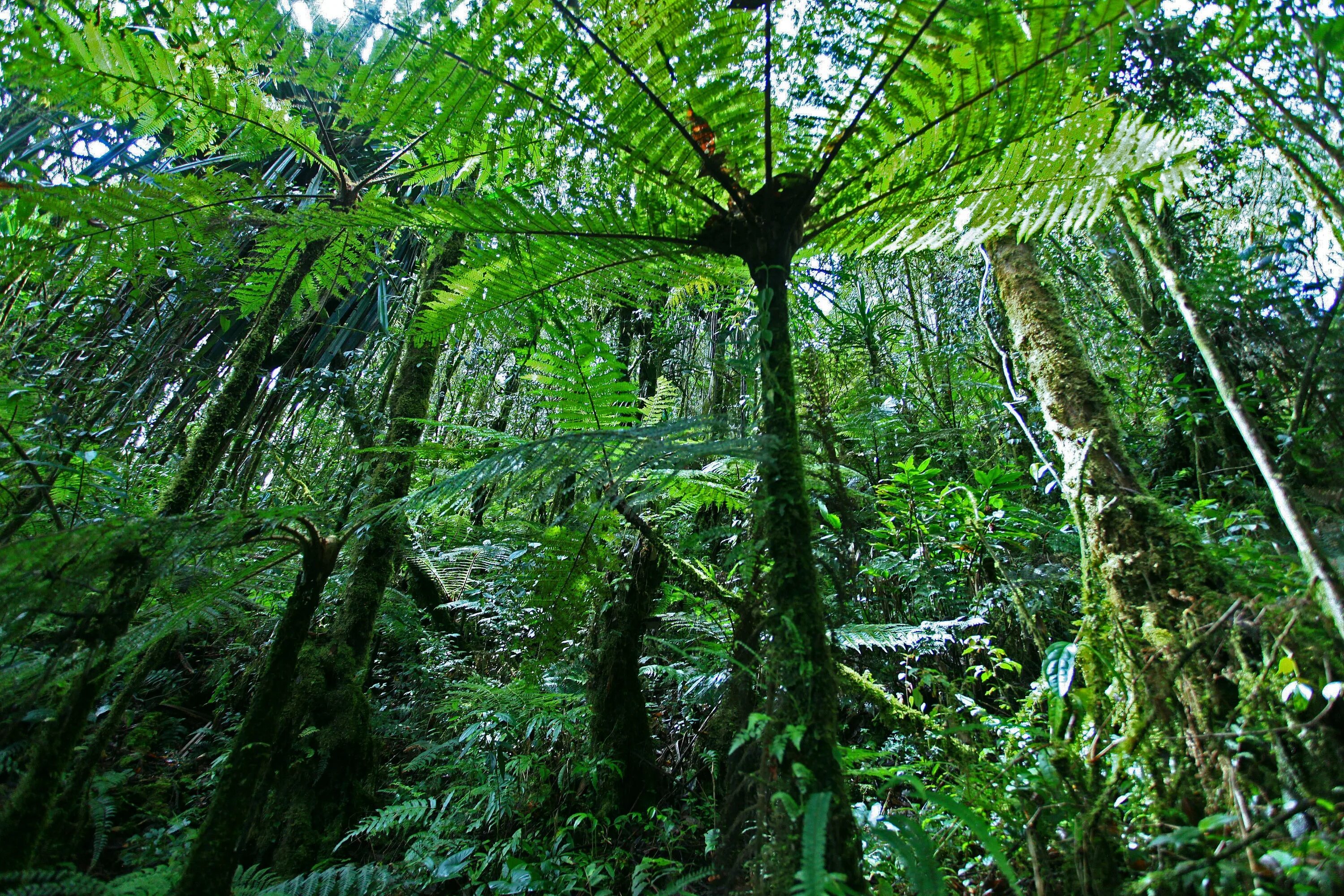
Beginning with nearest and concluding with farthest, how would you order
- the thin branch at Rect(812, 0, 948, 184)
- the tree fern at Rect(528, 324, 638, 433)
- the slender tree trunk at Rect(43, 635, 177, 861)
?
the thin branch at Rect(812, 0, 948, 184) < the slender tree trunk at Rect(43, 635, 177, 861) < the tree fern at Rect(528, 324, 638, 433)

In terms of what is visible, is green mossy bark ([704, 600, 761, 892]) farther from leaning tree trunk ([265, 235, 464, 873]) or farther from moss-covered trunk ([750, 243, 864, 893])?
leaning tree trunk ([265, 235, 464, 873])

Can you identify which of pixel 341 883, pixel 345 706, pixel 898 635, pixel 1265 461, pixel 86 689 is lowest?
pixel 341 883

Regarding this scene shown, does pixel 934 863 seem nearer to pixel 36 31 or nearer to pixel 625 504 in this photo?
pixel 625 504

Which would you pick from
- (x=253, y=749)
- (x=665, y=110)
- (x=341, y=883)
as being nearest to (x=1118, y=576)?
(x=665, y=110)

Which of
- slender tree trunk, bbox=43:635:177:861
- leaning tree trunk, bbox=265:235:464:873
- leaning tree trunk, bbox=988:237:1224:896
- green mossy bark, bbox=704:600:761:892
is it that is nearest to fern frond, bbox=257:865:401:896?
leaning tree trunk, bbox=265:235:464:873

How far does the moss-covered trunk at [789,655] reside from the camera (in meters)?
0.79

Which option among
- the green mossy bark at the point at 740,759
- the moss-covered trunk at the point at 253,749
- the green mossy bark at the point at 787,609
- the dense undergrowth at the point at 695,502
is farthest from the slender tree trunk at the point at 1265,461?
the moss-covered trunk at the point at 253,749

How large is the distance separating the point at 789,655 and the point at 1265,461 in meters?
1.08

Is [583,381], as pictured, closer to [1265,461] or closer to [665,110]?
[665,110]

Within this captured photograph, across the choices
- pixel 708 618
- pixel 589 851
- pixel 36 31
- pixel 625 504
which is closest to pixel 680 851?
pixel 589 851

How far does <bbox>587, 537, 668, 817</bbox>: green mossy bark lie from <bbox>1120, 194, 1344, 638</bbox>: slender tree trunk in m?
1.56

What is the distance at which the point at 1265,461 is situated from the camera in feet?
3.86

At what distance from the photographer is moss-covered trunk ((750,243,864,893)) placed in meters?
0.79

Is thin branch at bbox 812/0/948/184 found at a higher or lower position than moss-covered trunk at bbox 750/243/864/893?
higher
